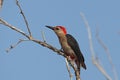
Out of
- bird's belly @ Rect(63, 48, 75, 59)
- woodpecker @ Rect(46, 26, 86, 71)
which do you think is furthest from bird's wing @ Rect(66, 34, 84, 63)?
bird's belly @ Rect(63, 48, 75, 59)

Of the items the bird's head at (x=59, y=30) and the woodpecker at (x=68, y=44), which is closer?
the woodpecker at (x=68, y=44)

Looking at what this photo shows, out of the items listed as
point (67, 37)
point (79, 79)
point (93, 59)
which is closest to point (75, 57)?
point (67, 37)

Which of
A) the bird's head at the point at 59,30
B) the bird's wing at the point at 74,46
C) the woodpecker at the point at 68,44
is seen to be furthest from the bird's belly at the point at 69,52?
the bird's head at the point at 59,30

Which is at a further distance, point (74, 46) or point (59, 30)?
point (59, 30)

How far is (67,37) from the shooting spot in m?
9.38

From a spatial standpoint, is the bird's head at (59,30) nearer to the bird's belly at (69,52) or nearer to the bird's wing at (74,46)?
the bird's wing at (74,46)

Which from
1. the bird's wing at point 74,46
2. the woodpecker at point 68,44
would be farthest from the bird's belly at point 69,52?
the bird's wing at point 74,46

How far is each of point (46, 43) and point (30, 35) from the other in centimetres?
33

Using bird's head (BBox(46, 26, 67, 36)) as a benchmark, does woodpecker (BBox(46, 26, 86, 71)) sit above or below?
below

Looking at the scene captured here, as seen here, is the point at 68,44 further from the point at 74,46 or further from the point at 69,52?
the point at 69,52

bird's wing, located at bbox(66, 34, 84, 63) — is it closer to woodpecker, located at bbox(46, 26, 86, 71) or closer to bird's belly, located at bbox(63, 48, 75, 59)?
woodpecker, located at bbox(46, 26, 86, 71)

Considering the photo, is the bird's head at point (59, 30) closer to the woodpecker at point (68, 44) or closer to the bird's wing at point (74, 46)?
the woodpecker at point (68, 44)

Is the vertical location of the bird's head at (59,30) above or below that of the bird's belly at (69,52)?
above

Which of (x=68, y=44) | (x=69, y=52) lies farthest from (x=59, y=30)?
(x=69, y=52)
